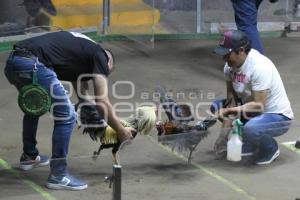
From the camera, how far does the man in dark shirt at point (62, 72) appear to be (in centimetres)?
450

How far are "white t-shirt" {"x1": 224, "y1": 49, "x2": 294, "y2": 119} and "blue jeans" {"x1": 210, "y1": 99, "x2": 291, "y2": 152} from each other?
6 cm

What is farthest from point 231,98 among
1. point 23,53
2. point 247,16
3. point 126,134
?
point 247,16

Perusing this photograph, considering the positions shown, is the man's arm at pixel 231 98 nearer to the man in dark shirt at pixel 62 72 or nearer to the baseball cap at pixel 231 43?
the baseball cap at pixel 231 43

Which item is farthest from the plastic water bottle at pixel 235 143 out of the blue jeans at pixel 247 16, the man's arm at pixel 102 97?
the blue jeans at pixel 247 16

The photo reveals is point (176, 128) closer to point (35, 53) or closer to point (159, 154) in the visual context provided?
point (159, 154)

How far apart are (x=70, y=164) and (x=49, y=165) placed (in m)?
0.17

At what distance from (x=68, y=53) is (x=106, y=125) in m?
0.61

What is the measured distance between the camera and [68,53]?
4594 mm

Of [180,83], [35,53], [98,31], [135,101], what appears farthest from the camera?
[98,31]

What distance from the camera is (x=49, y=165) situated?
5.09 metres

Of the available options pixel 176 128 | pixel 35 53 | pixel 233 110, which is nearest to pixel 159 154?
pixel 176 128

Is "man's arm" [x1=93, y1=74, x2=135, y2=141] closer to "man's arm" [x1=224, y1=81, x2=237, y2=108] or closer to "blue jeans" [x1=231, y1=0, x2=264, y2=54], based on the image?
"man's arm" [x1=224, y1=81, x2=237, y2=108]

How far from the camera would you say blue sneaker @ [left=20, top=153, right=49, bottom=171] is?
5.14 m

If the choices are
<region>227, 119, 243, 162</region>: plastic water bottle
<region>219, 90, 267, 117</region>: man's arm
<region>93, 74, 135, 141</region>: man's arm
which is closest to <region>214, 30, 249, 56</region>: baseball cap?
<region>219, 90, 267, 117</region>: man's arm
